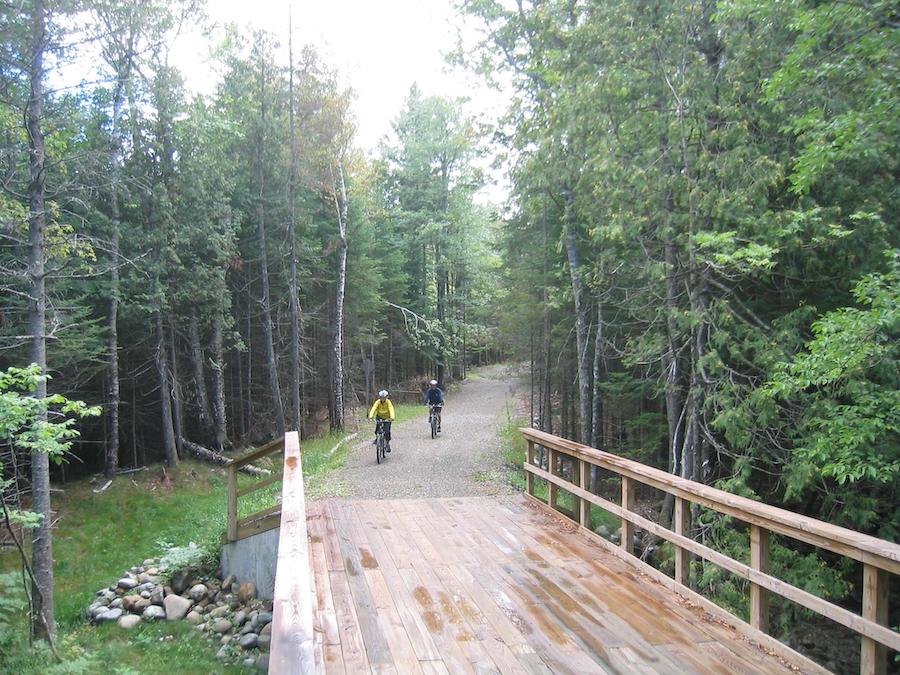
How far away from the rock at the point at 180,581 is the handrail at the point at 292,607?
21.5 ft

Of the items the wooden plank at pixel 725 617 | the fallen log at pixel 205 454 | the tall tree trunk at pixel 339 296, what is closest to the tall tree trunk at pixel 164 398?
the fallen log at pixel 205 454

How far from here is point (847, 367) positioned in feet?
17.8

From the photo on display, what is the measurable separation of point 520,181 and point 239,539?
8.03 metres

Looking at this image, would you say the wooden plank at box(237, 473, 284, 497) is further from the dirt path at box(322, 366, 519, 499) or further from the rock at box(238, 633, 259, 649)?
the dirt path at box(322, 366, 519, 499)

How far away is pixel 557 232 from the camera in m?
14.6

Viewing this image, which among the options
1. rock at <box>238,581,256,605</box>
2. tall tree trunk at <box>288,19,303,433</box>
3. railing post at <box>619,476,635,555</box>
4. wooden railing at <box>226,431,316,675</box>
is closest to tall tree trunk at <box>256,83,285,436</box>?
tall tree trunk at <box>288,19,303,433</box>

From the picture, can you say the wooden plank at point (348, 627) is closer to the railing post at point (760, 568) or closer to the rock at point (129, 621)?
the railing post at point (760, 568)

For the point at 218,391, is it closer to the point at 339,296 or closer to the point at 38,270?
the point at 339,296

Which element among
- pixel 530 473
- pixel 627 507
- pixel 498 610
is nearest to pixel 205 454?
pixel 530 473

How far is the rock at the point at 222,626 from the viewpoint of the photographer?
25.4 ft

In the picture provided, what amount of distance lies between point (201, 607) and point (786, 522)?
782cm

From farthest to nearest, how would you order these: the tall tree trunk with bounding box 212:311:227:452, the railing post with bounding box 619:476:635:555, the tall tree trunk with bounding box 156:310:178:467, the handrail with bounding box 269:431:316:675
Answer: the tall tree trunk with bounding box 212:311:227:452 → the tall tree trunk with bounding box 156:310:178:467 → the railing post with bounding box 619:476:635:555 → the handrail with bounding box 269:431:316:675

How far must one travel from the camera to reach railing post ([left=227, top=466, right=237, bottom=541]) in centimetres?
825

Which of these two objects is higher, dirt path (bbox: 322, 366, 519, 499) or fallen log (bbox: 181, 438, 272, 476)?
dirt path (bbox: 322, 366, 519, 499)
